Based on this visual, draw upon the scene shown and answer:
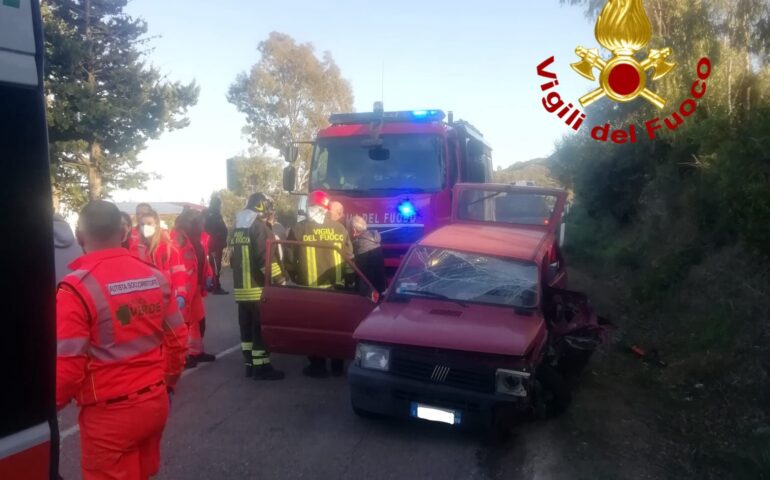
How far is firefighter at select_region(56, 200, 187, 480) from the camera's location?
2.67 m

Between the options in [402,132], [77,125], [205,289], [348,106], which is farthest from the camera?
[348,106]

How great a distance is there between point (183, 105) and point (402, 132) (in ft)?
47.7

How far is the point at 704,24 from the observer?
11.6m

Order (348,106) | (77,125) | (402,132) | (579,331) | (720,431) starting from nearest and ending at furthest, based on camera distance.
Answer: (720,431), (579,331), (402,132), (77,125), (348,106)

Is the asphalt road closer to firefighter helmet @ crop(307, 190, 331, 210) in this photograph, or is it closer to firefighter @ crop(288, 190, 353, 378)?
firefighter @ crop(288, 190, 353, 378)

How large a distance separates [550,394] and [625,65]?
7864mm

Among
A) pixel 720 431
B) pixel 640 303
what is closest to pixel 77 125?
pixel 640 303

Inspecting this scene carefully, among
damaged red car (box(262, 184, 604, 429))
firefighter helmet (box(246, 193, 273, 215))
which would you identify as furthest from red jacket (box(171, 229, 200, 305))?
damaged red car (box(262, 184, 604, 429))

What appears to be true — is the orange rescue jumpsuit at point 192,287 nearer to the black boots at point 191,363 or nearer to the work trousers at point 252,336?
the black boots at point 191,363

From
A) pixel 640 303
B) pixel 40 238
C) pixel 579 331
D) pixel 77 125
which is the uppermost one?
pixel 77 125

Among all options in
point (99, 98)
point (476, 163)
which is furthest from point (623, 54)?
point (99, 98)

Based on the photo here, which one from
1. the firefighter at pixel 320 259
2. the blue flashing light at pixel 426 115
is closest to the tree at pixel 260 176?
the blue flashing light at pixel 426 115

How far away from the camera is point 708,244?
11.1 meters

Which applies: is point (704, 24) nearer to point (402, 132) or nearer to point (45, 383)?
point (402, 132)
